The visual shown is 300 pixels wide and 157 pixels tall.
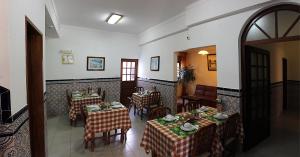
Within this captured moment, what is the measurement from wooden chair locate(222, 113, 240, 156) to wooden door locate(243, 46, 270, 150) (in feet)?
1.75

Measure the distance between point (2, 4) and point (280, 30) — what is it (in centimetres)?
324

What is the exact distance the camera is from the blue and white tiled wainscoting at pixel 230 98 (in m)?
2.94

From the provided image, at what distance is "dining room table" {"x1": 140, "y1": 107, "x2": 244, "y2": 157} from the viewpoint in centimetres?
188

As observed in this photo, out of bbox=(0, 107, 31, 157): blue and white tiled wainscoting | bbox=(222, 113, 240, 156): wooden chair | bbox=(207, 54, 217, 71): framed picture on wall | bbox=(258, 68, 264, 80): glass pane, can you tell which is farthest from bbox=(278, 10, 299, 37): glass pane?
bbox=(207, 54, 217, 71): framed picture on wall

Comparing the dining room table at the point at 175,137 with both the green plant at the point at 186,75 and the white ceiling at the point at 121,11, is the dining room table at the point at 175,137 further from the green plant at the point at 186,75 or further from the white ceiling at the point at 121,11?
the green plant at the point at 186,75

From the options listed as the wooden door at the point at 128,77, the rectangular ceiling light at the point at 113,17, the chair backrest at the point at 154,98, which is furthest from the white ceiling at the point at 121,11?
the chair backrest at the point at 154,98

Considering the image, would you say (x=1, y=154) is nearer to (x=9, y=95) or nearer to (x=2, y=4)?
(x=9, y=95)

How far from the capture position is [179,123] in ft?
7.73

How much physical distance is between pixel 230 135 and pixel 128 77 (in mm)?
5146

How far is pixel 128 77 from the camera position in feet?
23.2

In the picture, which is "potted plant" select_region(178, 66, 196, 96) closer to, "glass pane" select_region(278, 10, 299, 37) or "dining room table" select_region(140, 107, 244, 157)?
"dining room table" select_region(140, 107, 244, 157)

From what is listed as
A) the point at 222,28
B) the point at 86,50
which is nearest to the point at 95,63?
the point at 86,50

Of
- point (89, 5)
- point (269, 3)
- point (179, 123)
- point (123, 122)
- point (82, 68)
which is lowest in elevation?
point (123, 122)

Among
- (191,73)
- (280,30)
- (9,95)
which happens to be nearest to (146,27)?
(191,73)
